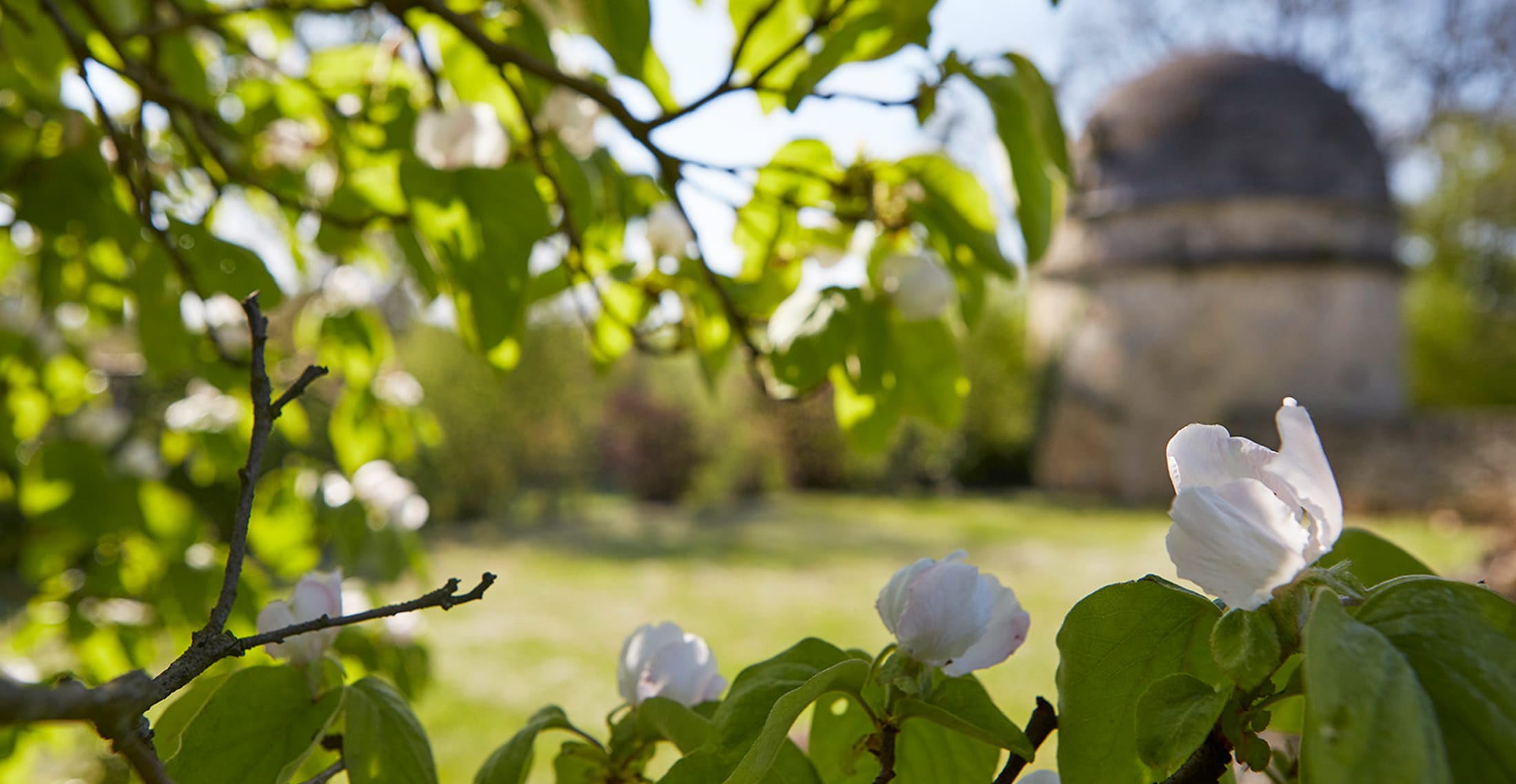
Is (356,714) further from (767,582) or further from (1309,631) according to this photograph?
(767,582)

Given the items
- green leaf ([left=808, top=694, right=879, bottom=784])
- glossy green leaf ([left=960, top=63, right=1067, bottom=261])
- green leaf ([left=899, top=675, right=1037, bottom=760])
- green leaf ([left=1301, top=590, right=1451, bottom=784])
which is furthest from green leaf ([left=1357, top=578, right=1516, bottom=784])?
glossy green leaf ([left=960, top=63, right=1067, bottom=261])

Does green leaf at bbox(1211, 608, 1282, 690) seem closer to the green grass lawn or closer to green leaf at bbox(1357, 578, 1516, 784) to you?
green leaf at bbox(1357, 578, 1516, 784)

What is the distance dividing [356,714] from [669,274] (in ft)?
2.57

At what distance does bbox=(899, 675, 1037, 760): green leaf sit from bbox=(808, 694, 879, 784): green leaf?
0.07 m

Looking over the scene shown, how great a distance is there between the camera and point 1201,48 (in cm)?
973

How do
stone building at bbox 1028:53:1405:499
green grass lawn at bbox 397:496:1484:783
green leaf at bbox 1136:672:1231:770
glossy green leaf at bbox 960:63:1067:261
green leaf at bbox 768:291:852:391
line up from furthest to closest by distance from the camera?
stone building at bbox 1028:53:1405:499 < green grass lawn at bbox 397:496:1484:783 < green leaf at bbox 768:291:852:391 < glossy green leaf at bbox 960:63:1067:261 < green leaf at bbox 1136:672:1231:770

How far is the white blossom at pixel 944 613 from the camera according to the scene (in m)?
0.43

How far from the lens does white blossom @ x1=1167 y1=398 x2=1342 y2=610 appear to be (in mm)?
321

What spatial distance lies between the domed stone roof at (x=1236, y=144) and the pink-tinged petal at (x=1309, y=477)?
29.1 feet

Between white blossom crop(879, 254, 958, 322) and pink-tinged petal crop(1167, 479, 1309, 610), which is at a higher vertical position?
white blossom crop(879, 254, 958, 322)

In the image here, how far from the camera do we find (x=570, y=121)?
1.11 meters

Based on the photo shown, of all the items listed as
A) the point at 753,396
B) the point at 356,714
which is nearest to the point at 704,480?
the point at 753,396

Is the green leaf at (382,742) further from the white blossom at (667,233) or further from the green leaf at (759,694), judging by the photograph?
the white blossom at (667,233)

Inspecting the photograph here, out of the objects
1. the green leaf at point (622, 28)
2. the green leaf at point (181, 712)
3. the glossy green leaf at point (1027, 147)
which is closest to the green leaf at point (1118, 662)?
the green leaf at point (181, 712)
